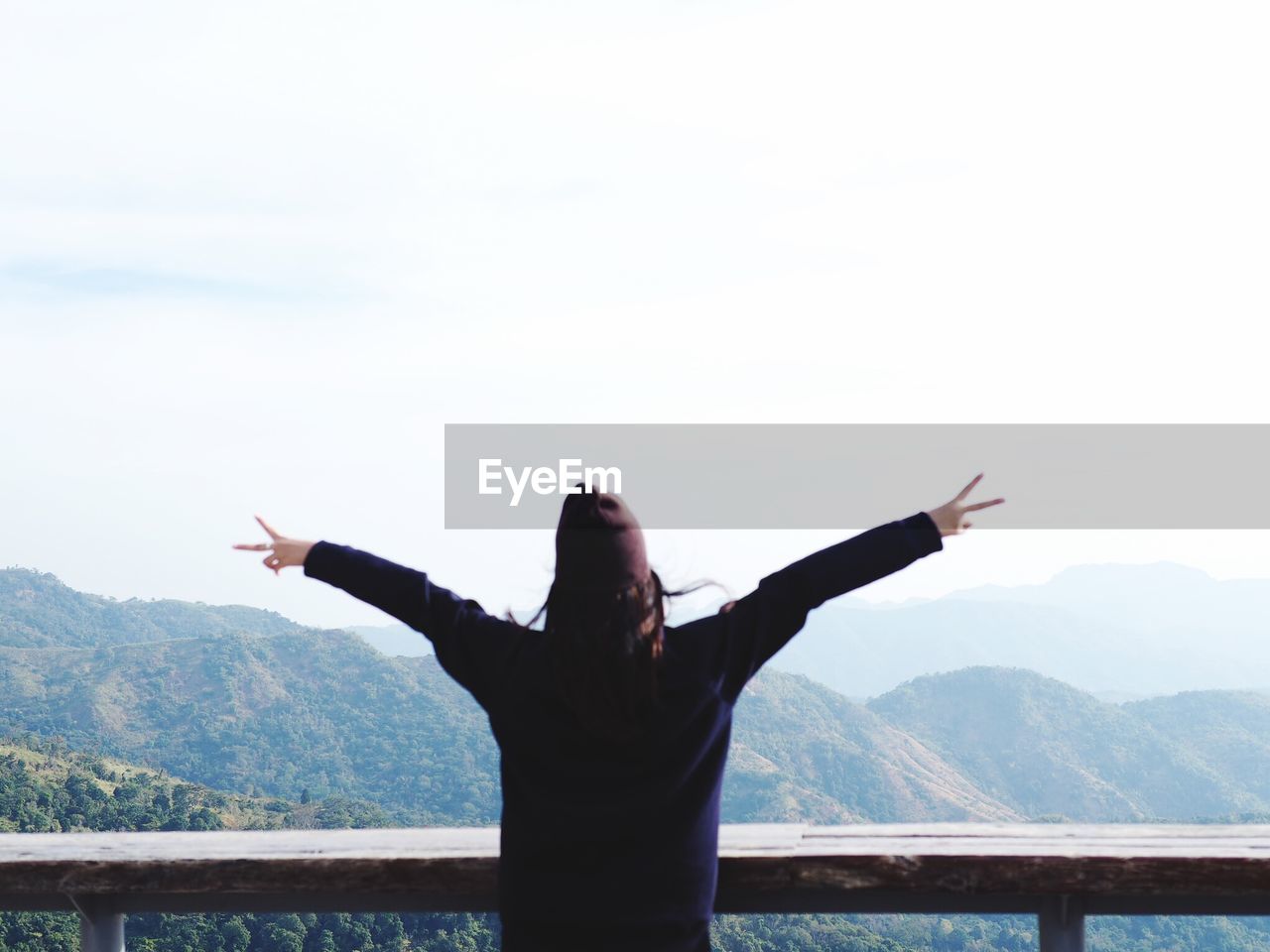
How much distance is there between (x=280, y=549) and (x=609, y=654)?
0.74 metres

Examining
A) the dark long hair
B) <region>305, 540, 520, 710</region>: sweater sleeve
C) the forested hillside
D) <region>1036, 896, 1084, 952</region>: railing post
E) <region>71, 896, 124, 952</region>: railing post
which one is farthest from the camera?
the forested hillside

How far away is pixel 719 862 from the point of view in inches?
77.9

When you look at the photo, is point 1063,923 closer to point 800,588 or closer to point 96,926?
point 800,588

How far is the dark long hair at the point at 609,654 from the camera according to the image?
1752mm

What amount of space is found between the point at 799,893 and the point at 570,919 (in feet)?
1.46

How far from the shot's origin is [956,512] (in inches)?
79.9

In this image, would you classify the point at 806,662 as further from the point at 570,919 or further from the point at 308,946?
the point at 570,919

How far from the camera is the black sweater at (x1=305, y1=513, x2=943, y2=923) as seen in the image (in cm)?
176

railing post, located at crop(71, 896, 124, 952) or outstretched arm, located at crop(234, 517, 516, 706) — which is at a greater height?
outstretched arm, located at crop(234, 517, 516, 706)

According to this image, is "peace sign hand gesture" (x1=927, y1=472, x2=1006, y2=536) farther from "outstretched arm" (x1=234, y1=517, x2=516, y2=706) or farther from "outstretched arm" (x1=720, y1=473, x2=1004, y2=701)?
"outstretched arm" (x1=234, y1=517, x2=516, y2=706)

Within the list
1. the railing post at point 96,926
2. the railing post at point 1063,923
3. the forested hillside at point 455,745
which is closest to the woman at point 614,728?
the railing post at point 1063,923

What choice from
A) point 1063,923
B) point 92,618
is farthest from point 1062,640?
point 1063,923

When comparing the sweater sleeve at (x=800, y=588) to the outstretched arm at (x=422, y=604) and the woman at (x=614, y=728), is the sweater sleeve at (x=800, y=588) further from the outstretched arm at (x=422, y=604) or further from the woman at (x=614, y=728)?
the outstretched arm at (x=422, y=604)

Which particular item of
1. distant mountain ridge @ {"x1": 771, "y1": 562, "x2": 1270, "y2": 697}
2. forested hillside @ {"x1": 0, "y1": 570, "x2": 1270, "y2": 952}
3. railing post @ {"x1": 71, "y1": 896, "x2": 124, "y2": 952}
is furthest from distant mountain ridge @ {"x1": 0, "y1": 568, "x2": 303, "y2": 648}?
railing post @ {"x1": 71, "y1": 896, "x2": 124, "y2": 952}
